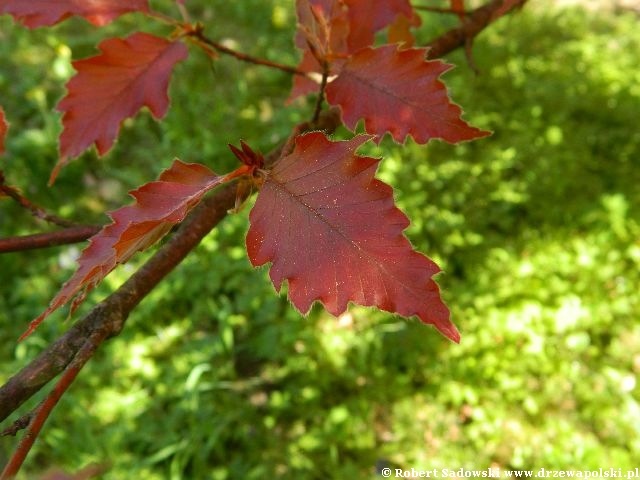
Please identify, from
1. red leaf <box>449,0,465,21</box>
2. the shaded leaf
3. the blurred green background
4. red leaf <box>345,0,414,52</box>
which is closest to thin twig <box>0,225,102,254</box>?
red leaf <box>345,0,414,52</box>

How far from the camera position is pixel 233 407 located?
7.04 ft

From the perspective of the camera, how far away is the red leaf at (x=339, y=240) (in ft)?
1.72

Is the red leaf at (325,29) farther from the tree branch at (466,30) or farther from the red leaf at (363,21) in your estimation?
the tree branch at (466,30)

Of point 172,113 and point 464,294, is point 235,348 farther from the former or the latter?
point 172,113

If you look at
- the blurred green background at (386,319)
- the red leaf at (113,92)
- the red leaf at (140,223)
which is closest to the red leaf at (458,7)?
Result: the red leaf at (113,92)

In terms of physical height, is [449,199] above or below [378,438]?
above

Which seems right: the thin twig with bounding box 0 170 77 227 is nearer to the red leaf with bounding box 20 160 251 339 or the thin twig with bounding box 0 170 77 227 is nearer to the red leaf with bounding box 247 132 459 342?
the red leaf with bounding box 20 160 251 339

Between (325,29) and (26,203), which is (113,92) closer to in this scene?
(26,203)

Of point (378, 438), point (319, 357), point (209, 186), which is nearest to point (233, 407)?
point (319, 357)

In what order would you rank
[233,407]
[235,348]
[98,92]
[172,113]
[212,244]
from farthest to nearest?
[172,113]
[212,244]
[235,348]
[233,407]
[98,92]

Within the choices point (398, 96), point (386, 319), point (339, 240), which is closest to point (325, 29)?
point (398, 96)

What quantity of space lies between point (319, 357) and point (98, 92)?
1.61 meters

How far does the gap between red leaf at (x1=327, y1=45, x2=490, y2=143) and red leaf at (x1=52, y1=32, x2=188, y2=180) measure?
27cm

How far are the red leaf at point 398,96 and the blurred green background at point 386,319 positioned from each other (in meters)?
1.17
